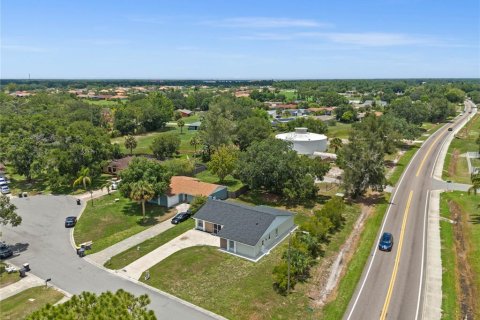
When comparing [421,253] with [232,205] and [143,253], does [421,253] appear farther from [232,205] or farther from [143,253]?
[143,253]

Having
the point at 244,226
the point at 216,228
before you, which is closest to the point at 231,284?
the point at 244,226

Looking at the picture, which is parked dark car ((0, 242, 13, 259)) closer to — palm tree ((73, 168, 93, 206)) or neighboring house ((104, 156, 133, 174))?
palm tree ((73, 168, 93, 206))

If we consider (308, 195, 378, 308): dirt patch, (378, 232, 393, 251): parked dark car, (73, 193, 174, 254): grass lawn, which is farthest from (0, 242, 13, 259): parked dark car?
(378, 232, 393, 251): parked dark car

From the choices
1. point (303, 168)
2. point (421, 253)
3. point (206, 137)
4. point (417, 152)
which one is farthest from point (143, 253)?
point (417, 152)

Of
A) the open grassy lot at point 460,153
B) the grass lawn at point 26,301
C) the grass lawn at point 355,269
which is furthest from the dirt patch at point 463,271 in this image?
the grass lawn at point 26,301

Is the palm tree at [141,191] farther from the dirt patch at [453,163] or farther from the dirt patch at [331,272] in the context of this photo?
the dirt patch at [453,163]

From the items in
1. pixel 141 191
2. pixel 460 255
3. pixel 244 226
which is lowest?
pixel 460 255

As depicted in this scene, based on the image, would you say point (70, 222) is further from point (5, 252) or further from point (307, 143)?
point (307, 143)
